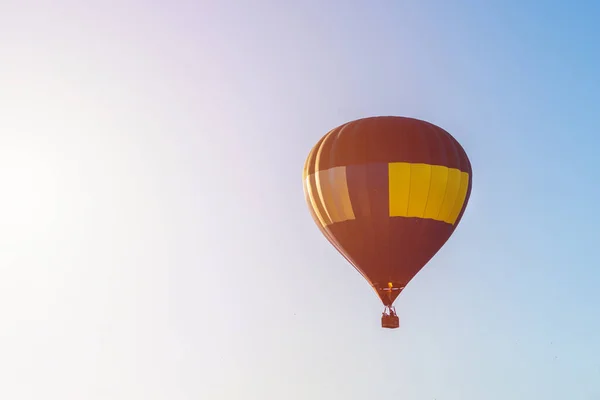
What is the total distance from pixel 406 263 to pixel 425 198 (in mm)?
2181

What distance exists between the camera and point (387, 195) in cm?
6581

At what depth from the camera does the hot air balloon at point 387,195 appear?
65812 mm

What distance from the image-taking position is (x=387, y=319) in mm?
64875

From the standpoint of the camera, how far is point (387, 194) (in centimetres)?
6581

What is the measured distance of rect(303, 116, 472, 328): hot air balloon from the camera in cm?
6581

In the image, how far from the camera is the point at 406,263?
66000mm

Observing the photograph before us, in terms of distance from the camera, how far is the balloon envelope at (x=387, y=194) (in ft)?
216

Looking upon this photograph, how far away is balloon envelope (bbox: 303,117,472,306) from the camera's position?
6581 centimetres

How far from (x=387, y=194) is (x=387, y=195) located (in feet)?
0.11

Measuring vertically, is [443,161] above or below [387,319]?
above

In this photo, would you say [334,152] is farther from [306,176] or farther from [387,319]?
[387,319]

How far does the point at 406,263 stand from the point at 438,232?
1.56m

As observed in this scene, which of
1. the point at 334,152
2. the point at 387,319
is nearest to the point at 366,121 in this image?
the point at 334,152

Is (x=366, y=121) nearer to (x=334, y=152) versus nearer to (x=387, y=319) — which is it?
(x=334, y=152)
